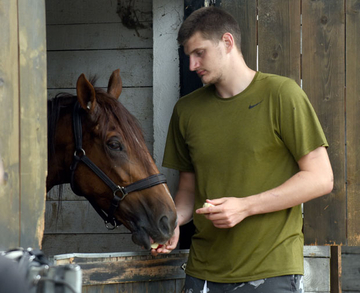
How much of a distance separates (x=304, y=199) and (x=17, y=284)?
1386mm

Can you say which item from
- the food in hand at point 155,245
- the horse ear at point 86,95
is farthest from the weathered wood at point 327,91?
the horse ear at point 86,95

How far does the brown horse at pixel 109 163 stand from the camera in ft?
7.02

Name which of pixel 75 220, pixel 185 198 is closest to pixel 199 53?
pixel 185 198

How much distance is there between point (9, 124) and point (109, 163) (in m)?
0.76

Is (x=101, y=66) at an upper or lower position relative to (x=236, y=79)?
upper

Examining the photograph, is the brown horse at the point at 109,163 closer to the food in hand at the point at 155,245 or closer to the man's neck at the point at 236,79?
the food in hand at the point at 155,245

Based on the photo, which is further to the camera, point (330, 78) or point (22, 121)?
point (330, 78)

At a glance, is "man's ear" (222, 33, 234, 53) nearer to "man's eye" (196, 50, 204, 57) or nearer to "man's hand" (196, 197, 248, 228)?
"man's eye" (196, 50, 204, 57)

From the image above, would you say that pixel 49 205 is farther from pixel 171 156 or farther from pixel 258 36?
pixel 258 36

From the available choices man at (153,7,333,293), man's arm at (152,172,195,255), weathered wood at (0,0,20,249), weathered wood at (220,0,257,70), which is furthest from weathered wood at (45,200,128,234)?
weathered wood at (0,0,20,249)

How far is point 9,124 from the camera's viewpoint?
4.86ft

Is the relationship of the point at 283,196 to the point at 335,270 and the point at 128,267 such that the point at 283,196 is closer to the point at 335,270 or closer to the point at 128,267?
the point at 128,267

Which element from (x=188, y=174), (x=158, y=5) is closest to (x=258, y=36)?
(x=158, y=5)

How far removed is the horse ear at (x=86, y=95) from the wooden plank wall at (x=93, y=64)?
110 centimetres
